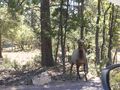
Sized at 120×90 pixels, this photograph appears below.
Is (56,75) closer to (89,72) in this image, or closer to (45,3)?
(89,72)

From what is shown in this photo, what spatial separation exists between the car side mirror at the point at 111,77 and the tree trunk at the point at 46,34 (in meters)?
13.8

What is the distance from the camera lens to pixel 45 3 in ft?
63.7

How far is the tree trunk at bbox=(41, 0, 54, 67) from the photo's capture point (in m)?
17.9

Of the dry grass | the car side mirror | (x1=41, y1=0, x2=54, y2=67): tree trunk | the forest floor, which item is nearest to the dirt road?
the forest floor

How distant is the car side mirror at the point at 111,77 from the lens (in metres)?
3.31

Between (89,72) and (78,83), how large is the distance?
3.00 meters

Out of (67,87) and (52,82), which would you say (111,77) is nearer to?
(67,87)

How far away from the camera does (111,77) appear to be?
3.61 metres

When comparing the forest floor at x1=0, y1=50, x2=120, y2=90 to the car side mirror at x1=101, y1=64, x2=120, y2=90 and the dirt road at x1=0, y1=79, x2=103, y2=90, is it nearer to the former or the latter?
the dirt road at x1=0, y1=79, x2=103, y2=90

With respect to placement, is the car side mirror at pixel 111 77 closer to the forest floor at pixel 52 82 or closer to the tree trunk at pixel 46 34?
the forest floor at pixel 52 82

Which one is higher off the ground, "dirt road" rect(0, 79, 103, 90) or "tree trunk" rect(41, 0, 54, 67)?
"tree trunk" rect(41, 0, 54, 67)

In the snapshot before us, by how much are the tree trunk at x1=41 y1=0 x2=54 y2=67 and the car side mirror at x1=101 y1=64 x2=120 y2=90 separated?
45.3 feet

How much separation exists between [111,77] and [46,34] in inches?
563

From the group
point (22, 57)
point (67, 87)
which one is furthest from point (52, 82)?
point (22, 57)
